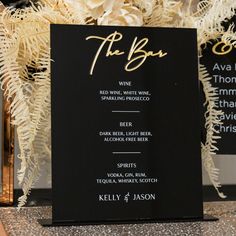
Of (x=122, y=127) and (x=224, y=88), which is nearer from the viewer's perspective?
(x=122, y=127)

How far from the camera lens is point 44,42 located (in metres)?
0.89

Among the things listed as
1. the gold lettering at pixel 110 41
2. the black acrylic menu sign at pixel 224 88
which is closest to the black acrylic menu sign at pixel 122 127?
the gold lettering at pixel 110 41

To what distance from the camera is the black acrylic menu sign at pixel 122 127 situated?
2.61ft

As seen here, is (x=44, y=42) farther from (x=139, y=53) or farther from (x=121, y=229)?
(x=121, y=229)

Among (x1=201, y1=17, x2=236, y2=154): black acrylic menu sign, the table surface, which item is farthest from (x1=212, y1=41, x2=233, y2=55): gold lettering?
the table surface

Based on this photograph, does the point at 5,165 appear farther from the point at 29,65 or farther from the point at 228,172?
the point at 228,172

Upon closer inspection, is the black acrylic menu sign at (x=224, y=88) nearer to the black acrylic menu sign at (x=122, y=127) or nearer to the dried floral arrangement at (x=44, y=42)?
the dried floral arrangement at (x=44, y=42)

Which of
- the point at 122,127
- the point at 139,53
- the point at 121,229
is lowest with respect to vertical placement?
the point at 121,229

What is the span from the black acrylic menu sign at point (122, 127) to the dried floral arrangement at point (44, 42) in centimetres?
7

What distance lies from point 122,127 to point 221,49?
0.95ft

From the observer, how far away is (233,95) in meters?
0.99

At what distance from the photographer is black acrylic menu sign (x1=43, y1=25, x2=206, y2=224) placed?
2.61 feet

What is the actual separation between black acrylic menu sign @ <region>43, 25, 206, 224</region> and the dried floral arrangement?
68 mm

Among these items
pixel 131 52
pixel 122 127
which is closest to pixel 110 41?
pixel 131 52
